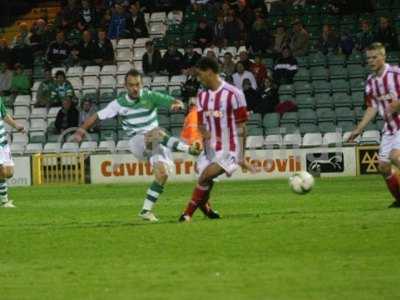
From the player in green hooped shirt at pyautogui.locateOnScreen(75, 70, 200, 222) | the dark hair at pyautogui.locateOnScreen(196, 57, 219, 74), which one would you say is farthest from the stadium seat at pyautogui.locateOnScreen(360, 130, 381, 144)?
the dark hair at pyautogui.locateOnScreen(196, 57, 219, 74)

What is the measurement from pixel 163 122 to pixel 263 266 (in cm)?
2238

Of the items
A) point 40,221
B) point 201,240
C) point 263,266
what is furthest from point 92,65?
point 263,266

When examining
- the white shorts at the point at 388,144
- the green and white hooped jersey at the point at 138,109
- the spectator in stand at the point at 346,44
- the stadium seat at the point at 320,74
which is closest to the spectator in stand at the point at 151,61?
the stadium seat at the point at 320,74

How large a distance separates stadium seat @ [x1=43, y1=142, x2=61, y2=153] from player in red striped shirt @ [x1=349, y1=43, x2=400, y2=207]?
16167mm

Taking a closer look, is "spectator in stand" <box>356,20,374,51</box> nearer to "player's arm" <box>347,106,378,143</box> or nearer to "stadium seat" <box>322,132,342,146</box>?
"stadium seat" <box>322,132,342,146</box>

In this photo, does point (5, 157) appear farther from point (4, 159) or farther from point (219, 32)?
point (219, 32)

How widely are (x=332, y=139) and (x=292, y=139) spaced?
1052 mm

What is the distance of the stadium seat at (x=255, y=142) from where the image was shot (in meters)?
30.6

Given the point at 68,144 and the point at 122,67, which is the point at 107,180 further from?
the point at 122,67

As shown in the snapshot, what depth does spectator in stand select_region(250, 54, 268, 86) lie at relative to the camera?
106 feet

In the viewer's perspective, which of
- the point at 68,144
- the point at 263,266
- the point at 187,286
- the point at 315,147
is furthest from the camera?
the point at 68,144

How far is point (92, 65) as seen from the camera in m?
35.7

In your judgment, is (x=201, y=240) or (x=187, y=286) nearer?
(x=187, y=286)

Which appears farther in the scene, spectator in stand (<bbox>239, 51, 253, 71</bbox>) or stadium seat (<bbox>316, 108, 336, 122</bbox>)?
stadium seat (<bbox>316, 108, 336, 122</bbox>)
